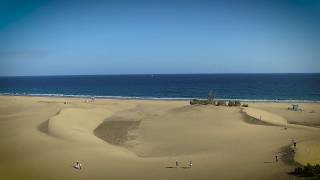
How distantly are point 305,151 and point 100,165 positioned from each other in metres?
10.4

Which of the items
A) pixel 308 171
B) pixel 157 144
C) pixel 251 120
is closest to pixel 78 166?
pixel 157 144

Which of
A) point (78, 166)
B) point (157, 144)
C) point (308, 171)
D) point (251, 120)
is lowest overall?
point (78, 166)

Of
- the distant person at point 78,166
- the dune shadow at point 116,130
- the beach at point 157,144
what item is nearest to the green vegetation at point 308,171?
the beach at point 157,144

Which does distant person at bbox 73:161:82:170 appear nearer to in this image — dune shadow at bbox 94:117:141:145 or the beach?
the beach

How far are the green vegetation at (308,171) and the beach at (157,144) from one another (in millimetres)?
443

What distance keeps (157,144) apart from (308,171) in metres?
12.0

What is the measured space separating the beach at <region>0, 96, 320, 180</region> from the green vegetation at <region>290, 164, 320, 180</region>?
44 centimetres

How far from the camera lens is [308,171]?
18.5m

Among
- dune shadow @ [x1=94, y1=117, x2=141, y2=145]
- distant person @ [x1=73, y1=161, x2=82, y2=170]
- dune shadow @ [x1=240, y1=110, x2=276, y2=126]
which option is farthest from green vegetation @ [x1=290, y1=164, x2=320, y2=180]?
dune shadow @ [x1=240, y1=110, x2=276, y2=126]

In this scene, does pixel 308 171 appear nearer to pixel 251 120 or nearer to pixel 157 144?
pixel 157 144

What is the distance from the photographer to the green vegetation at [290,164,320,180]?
59.3 feet

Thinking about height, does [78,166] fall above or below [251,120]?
below

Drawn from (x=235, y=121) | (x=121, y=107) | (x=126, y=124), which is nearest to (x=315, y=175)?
(x=235, y=121)

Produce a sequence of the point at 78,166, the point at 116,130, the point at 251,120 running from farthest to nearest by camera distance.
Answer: the point at 251,120 → the point at 116,130 → the point at 78,166
